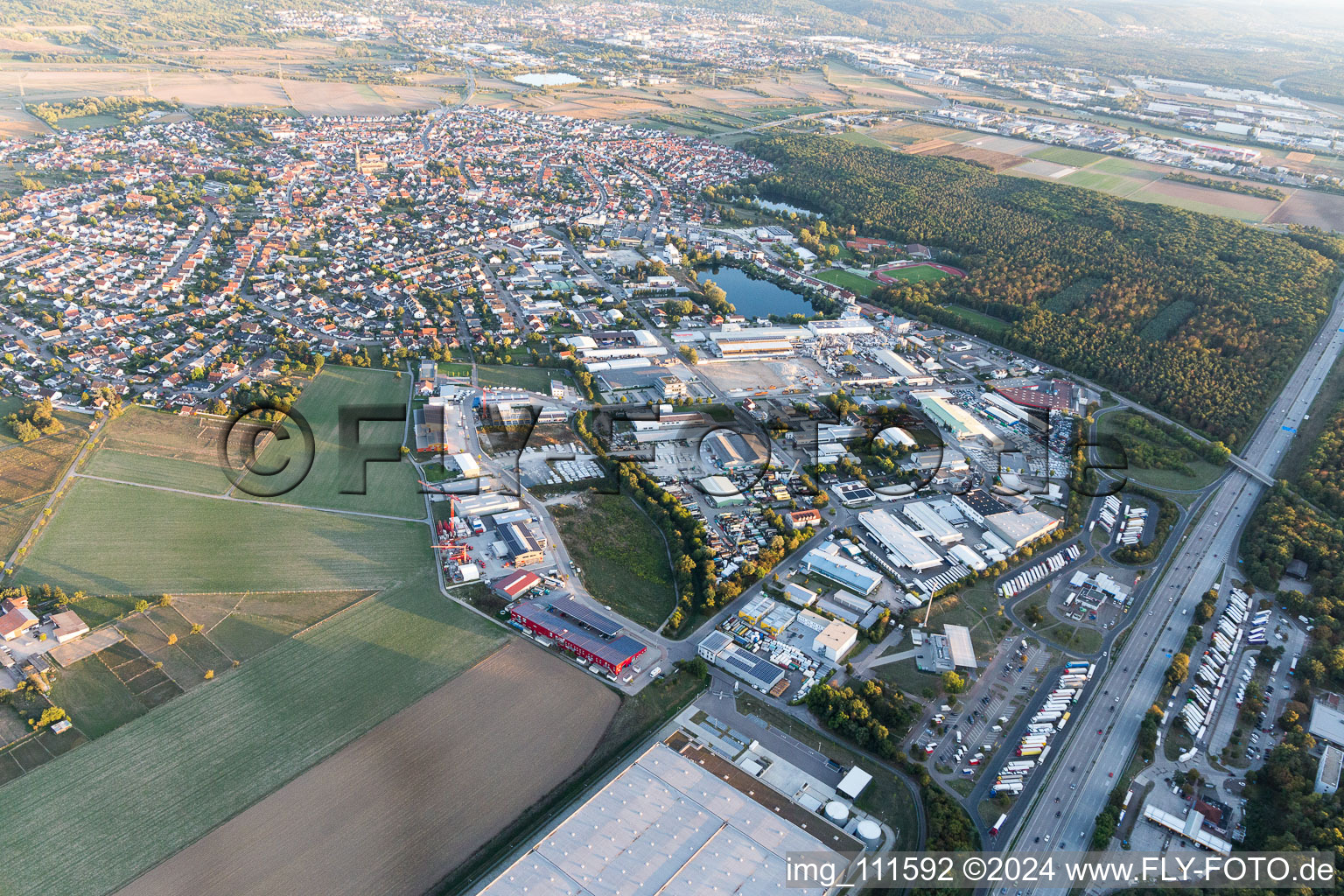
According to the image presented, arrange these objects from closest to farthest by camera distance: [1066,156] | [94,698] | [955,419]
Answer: [94,698]
[955,419]
[1066,156]

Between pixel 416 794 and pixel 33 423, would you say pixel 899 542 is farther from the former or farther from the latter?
pixel 33 423

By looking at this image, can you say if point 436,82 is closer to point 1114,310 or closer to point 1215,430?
point 1114,310

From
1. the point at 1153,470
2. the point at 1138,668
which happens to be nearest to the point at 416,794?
the point at 1138,668

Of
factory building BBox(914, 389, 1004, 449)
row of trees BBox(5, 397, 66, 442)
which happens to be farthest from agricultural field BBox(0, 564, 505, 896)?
factory building BBox(914, 389, 1004, 449)

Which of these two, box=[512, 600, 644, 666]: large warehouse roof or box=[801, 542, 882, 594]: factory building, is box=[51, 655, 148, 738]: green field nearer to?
box=[512, 600, 644, 666]: large warehouse roof

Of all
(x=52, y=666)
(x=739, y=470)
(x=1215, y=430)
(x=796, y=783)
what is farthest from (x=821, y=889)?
(x=1215, y=430)

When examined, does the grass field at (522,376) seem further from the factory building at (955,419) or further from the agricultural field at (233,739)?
the factory building at (955,419)
